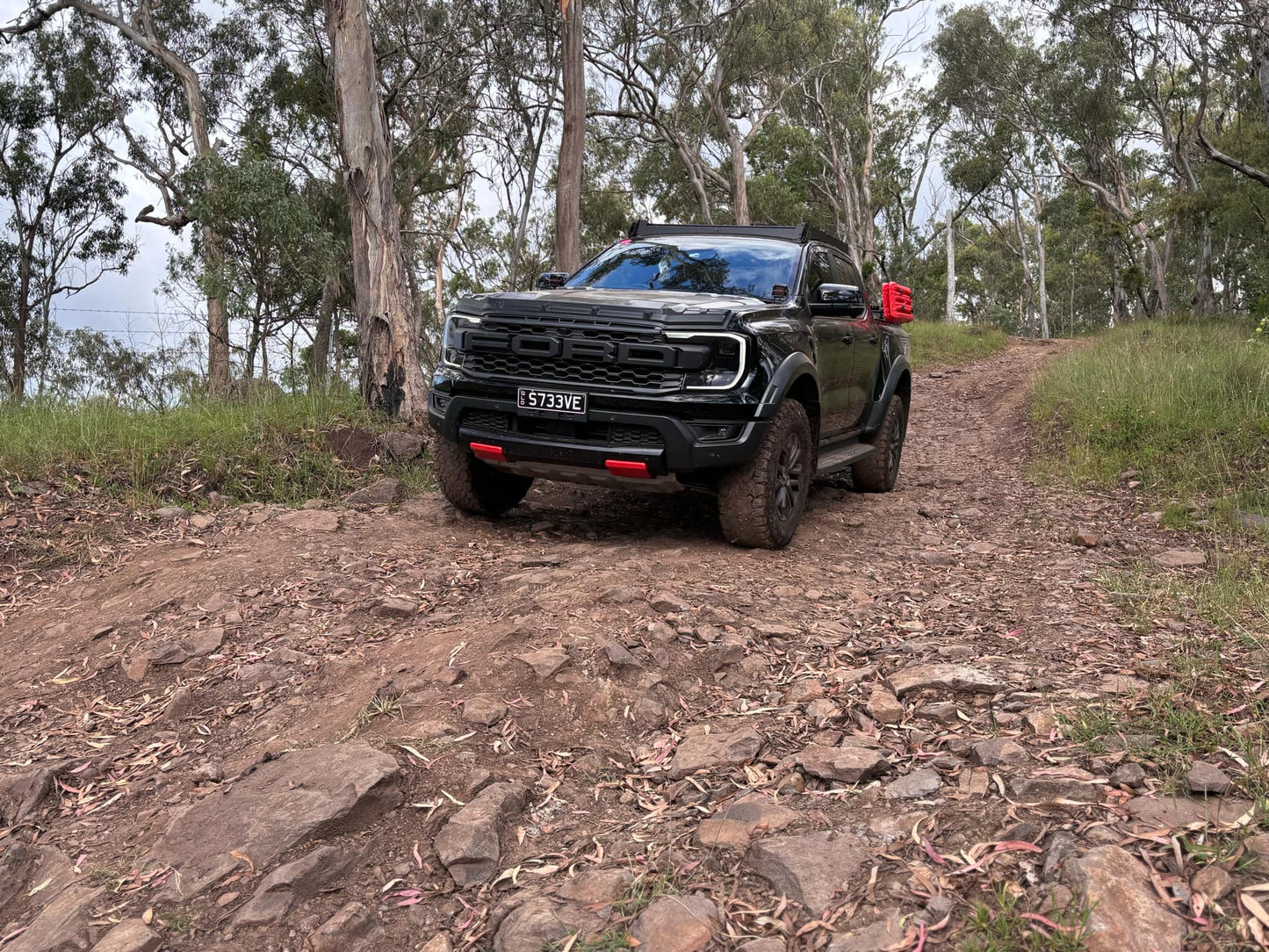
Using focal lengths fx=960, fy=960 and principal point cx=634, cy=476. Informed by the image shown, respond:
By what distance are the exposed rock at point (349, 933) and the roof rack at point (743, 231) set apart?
4.92 metres

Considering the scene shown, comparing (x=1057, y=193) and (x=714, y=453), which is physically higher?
(x=1057, y=193)

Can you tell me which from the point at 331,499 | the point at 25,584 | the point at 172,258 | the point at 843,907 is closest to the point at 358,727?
the point at 843,907

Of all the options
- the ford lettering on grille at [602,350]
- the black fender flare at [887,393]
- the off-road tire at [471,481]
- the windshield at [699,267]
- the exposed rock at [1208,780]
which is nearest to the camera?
the exposed rock at [1208,780]

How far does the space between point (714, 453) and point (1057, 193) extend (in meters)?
38.2

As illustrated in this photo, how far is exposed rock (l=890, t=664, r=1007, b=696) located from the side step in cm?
233

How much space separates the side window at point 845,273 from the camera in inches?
267

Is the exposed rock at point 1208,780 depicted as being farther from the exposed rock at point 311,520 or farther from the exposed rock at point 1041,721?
the exposed rock at point 311,520

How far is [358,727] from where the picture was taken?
10.5 ft

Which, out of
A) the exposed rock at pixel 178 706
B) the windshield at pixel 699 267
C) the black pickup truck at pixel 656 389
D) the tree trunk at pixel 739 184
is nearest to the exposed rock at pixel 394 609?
the exposed rock at pixel 178 706

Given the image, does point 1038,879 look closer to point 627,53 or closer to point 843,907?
point 843,907

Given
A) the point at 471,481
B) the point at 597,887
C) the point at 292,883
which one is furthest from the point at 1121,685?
the point at 471,481

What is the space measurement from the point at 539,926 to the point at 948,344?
19617 mm

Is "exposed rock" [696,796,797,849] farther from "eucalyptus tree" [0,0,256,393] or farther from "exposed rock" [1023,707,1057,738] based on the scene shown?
"eucalyptus tree" [0,0,256,393]

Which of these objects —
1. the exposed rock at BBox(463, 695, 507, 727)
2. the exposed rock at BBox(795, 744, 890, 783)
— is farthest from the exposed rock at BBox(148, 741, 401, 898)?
the exposed rock at BBox(795, 744, 890, 783)
